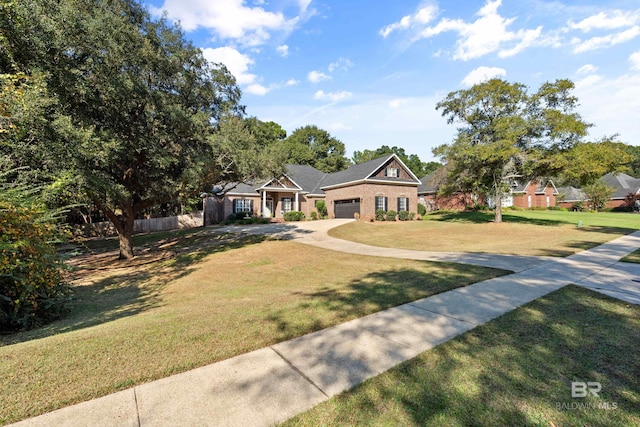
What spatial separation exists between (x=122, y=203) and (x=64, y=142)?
599 centimetres

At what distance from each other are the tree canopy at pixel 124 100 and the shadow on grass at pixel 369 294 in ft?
25.9

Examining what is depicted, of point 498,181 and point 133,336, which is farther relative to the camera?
point 498,181

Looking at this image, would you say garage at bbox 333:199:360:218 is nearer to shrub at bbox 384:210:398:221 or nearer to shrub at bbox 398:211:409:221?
shrub at bbox 384:210:398:221

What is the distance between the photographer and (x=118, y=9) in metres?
10.6

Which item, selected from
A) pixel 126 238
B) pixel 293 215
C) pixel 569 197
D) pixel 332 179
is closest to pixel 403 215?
pixel 332 179

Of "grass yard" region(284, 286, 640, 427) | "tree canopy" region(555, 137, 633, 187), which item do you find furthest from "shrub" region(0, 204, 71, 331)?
"tree canopy" region(555, 137, 633, 187)

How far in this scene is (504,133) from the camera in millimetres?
21188

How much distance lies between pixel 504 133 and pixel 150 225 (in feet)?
102

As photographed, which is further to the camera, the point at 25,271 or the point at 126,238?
the point at 126,238

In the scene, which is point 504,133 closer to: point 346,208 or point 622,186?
point 346,208

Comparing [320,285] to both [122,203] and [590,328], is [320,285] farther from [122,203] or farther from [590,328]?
[122,203]

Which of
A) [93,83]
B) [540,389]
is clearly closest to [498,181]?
[540,389]

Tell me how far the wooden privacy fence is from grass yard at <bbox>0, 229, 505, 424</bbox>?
1579cm

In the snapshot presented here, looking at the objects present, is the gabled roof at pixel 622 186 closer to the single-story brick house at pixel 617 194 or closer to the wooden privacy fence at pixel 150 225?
the single-story brick house at pixel 617 194
